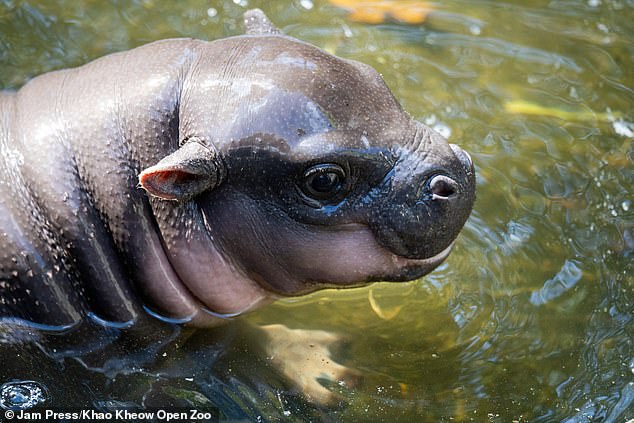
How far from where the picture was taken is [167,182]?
15.3 ft

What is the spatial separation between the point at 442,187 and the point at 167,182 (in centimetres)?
141

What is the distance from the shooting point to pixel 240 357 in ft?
18.3

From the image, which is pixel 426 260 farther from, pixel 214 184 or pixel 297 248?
pixel 214 184

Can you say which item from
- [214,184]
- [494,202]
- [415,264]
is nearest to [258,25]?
[214,184]

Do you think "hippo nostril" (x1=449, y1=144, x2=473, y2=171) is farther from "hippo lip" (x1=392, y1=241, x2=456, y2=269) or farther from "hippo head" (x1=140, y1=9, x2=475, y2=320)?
"hippo lip" (x1=392, y1=241, x2=456, y2=269)

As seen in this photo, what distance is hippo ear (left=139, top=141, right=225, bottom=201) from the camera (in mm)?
4582

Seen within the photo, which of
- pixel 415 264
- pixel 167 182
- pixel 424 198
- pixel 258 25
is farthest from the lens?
pixel 258 25

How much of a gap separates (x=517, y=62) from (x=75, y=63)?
3.81 meters

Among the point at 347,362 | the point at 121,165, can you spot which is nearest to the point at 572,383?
the point at 347,362

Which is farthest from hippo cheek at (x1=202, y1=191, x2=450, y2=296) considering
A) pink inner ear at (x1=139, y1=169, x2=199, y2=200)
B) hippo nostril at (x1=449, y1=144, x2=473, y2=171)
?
hippo nostril at (x1=449, y1=144, x2=473, y2=171)

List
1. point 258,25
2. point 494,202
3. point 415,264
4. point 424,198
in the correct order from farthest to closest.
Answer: point 494,202
point 258,25
point 415,264
point 424,198

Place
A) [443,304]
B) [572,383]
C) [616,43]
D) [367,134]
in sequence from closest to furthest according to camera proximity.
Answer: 1. [367,134]
2. [572,383]
3. [443,304]
4. [616,43]

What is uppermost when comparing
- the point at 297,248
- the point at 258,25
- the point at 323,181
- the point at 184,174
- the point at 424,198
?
the point at 258,25

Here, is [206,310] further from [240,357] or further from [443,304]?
[443,304]
